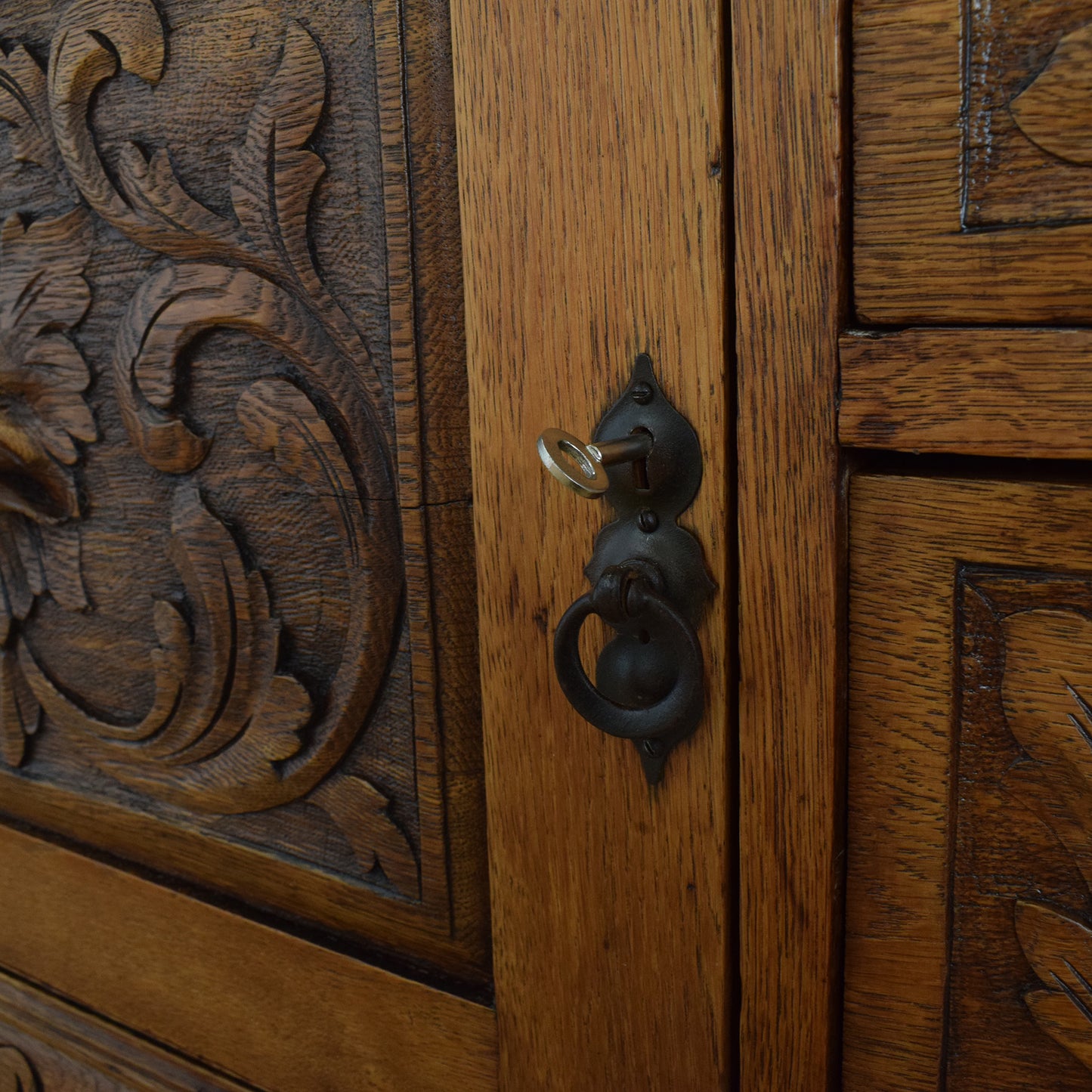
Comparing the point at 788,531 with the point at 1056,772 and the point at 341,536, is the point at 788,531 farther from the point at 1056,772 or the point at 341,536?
the point at 341,536

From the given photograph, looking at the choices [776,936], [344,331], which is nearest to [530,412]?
[344,331]

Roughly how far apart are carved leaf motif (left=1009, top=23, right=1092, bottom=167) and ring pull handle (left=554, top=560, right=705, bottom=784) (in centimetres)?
18

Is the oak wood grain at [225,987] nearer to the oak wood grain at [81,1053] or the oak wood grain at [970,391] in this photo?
the oak wood grain at [81,1053]

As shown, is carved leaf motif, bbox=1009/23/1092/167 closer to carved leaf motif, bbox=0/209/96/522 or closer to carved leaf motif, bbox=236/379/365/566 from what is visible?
carved leaf motif, bbox=236/379/365/566

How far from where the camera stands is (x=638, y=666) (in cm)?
40

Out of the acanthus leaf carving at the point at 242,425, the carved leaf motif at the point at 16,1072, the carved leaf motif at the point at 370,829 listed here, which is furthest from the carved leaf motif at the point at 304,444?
the carved leaf motif at the point at 16,1072

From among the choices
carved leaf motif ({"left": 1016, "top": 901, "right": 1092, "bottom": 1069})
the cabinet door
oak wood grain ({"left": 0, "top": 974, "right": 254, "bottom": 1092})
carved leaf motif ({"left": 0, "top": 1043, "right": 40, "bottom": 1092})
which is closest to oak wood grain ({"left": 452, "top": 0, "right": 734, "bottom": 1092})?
the cabinet door

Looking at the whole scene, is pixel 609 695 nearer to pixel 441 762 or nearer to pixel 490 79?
pixel 441 762

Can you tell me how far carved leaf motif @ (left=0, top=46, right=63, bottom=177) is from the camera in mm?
543

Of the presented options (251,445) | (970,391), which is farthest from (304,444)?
(970,391)

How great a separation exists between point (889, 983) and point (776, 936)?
0.04m

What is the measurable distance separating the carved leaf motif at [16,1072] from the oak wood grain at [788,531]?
0.51m

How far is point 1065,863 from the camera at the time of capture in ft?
1.13

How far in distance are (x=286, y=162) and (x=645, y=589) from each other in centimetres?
26
